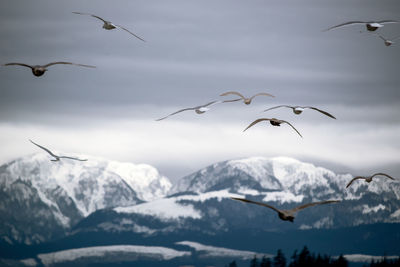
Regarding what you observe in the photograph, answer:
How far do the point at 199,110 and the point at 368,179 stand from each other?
32.1 meters

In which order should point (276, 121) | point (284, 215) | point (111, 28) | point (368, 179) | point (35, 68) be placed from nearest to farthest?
point (284, 215)
point (276, 121)
point (35, 68)
point (111, 28)
point (368, 179)

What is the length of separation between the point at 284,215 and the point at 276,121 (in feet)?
57.7

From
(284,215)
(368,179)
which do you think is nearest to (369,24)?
(368,179)

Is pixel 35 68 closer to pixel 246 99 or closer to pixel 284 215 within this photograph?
pixel 246 99

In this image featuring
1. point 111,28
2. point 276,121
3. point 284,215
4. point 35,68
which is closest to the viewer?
point 284,215

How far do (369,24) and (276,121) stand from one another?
23689 millimetres

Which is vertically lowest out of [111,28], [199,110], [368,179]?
[368,179]

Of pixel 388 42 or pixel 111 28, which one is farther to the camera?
pixel 388 42

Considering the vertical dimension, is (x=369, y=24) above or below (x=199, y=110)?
above

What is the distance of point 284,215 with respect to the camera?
8481 cm

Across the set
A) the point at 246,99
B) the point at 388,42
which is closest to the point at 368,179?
the point at 388,42

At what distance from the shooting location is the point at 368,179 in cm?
13175

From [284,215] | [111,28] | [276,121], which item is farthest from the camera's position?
[111,28]

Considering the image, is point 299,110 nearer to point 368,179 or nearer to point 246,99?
point 246,99
